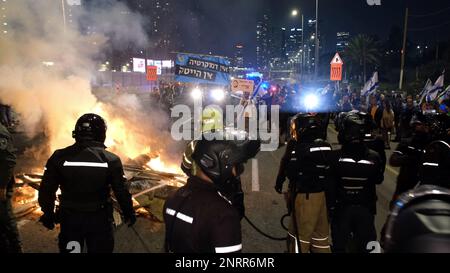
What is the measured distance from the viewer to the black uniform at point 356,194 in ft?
12.6

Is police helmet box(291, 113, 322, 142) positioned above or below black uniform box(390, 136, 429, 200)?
above

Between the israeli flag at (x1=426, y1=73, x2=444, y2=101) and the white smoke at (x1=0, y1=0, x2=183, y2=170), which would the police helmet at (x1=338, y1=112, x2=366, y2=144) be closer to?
the white smoke at (x1=0, y1=0, x2=183, y2=170)

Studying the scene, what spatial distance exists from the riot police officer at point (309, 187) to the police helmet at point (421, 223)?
105 inches

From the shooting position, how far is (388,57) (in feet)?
244

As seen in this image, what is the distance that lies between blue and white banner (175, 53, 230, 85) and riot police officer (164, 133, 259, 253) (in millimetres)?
12694

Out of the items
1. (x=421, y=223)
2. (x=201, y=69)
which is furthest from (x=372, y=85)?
(x=421, y=223)

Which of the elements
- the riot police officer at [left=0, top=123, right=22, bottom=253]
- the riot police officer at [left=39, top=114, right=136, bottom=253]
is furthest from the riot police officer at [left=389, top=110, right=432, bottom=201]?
the riot police officer at [left=0, top=123, right=22, bottom=253]

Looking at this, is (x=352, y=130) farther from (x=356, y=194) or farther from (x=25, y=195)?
(x=25, y=195)

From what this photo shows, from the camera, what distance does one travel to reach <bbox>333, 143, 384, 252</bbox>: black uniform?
384 centimetres

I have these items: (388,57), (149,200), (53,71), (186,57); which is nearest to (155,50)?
(186,57)

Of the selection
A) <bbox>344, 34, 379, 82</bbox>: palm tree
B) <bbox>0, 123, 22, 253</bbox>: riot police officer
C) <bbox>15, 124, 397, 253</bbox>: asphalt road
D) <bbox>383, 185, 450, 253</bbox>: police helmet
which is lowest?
<bbox>15, 124, 397, 253</bbox>: asphalt road

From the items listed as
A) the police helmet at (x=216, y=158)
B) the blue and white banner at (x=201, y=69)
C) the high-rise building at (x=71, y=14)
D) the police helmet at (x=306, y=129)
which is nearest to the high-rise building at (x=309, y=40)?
the blue and white banner at (x=201, y=69)

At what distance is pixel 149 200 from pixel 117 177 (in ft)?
9.68

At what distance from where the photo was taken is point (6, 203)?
4.27 m
